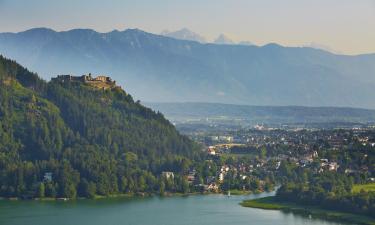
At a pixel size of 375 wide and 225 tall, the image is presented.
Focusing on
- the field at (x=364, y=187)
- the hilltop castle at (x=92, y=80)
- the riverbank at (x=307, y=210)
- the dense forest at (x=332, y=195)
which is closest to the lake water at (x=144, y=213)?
the riverbank at (x=307, y=210)

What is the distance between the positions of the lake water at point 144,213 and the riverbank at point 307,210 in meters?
0.85

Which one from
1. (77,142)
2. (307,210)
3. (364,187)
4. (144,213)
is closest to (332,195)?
(307,210)

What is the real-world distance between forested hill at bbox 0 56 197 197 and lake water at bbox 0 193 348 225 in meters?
4.03

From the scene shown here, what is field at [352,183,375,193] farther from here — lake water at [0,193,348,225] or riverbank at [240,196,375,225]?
lake water at [0,193,348,225]

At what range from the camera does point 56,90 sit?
286 ft

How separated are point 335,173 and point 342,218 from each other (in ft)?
47.5

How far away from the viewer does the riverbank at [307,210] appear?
167 ft

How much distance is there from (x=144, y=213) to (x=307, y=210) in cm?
917

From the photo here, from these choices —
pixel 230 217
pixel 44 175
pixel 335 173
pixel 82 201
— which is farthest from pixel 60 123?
pixel 230 217

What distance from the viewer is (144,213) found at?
5466 cm

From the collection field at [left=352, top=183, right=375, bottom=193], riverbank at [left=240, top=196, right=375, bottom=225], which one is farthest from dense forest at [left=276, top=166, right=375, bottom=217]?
riverbank at [left=240, top=196, right=375, bottom=225]

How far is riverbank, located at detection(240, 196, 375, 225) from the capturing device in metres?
50.8

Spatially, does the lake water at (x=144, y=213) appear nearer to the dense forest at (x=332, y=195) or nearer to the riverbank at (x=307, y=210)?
the riverbank at (x=307, y=210)

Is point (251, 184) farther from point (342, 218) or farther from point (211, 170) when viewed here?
point (342, 218)
